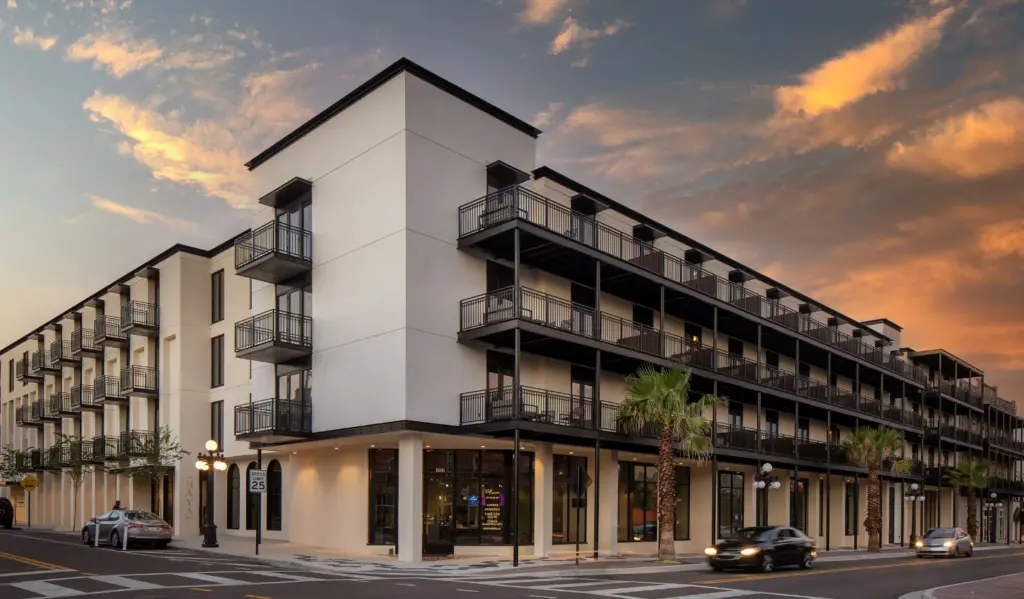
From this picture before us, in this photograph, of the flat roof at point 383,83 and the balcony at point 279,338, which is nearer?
the flat roof at point 383,83

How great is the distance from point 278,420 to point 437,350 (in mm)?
6573

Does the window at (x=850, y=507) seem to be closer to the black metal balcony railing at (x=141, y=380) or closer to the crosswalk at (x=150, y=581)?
the black metal balcony railing at (x=141, y=380)

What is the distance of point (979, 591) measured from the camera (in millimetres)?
18828

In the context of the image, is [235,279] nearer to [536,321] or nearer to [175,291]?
[175,291]

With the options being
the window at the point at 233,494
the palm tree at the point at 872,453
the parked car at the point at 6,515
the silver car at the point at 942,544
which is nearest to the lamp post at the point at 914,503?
the palm tree at the point at 872,453

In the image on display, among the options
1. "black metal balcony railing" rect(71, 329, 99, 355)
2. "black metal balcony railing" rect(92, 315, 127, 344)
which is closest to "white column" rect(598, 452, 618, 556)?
"black metal balcony railing" rect(92, 315, 127, 344)

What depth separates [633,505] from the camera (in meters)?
37.4

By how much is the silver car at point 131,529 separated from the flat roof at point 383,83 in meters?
14.5

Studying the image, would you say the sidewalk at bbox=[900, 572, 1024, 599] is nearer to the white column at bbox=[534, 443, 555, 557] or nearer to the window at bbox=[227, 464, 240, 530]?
the white column at bbox=[534, 443, 555, 557]

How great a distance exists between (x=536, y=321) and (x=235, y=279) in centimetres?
1895

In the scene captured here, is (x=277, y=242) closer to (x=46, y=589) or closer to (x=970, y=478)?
(x=46, y=589)

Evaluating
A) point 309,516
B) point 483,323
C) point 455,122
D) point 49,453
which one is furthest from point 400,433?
point 49,453

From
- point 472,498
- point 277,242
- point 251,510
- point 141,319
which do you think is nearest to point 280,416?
point 277,242

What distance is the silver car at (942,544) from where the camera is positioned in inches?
1470
